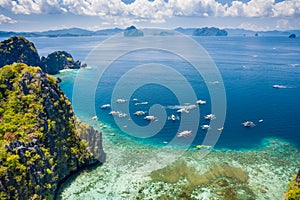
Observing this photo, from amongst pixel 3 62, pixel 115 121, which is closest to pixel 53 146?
pixel 115 121

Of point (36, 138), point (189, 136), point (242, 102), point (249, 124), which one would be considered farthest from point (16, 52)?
point (249, 124)

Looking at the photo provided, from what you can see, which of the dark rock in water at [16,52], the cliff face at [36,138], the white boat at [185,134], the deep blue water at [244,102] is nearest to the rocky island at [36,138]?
the cliff face at [36,138]

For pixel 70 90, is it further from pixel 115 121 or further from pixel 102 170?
pixel 102 170

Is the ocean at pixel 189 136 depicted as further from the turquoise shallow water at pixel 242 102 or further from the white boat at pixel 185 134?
the white boat at pixel 185 134

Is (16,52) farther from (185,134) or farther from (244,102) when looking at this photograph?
(244,102)

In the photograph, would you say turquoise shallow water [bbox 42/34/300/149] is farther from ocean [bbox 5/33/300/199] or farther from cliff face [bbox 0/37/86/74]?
cliff face [bbox 0/37/86/74]

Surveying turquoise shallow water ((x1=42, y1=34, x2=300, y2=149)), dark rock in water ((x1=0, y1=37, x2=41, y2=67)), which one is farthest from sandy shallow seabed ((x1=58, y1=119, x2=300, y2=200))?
dark rock in water ((x1=0, y1=37, x2=41, y2=67))
